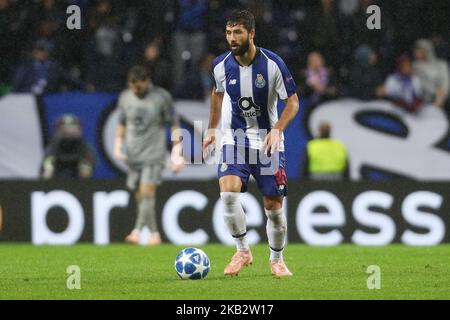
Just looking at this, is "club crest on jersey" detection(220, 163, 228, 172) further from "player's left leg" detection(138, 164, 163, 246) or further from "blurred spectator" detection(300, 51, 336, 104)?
"blurred spectator" detection(300, 51, 336, 104)

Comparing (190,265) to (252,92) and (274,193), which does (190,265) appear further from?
(252,92)

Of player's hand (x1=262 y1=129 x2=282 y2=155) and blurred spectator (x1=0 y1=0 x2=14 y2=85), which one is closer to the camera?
player's hand (x1=262 y1=129 x2=282 y2=155)

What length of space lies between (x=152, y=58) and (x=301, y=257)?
481 cm

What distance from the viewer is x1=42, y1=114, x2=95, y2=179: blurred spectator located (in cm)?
1595

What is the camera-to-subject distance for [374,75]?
Result: 16484 millimetres

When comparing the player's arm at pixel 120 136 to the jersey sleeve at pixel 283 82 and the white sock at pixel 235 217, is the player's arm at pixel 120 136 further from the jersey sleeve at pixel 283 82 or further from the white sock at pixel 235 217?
the jersey sleeve at pixel 283 82

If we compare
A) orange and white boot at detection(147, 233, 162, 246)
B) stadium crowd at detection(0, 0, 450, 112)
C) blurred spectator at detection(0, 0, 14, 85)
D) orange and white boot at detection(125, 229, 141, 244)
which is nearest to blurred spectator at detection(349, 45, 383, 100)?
stadium crowd at detection(0, 0, 450, 112)

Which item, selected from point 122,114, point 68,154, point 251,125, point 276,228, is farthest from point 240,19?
point 68,154

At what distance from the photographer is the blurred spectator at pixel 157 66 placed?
16344 mm

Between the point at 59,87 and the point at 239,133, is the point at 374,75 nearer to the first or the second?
the point at 59,87

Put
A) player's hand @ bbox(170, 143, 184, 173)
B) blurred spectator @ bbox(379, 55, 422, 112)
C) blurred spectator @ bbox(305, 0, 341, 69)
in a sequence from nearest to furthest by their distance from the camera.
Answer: player's hand @ bbox(170, 143, 184, 173)
blurred spectator @ bbox(379, 55, 422, 112)
blurred spectator @ bbox(305, 0, 341, 69)

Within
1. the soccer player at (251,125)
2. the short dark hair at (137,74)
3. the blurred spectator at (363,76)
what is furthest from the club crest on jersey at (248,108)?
the blurred spectator at (363,76)
